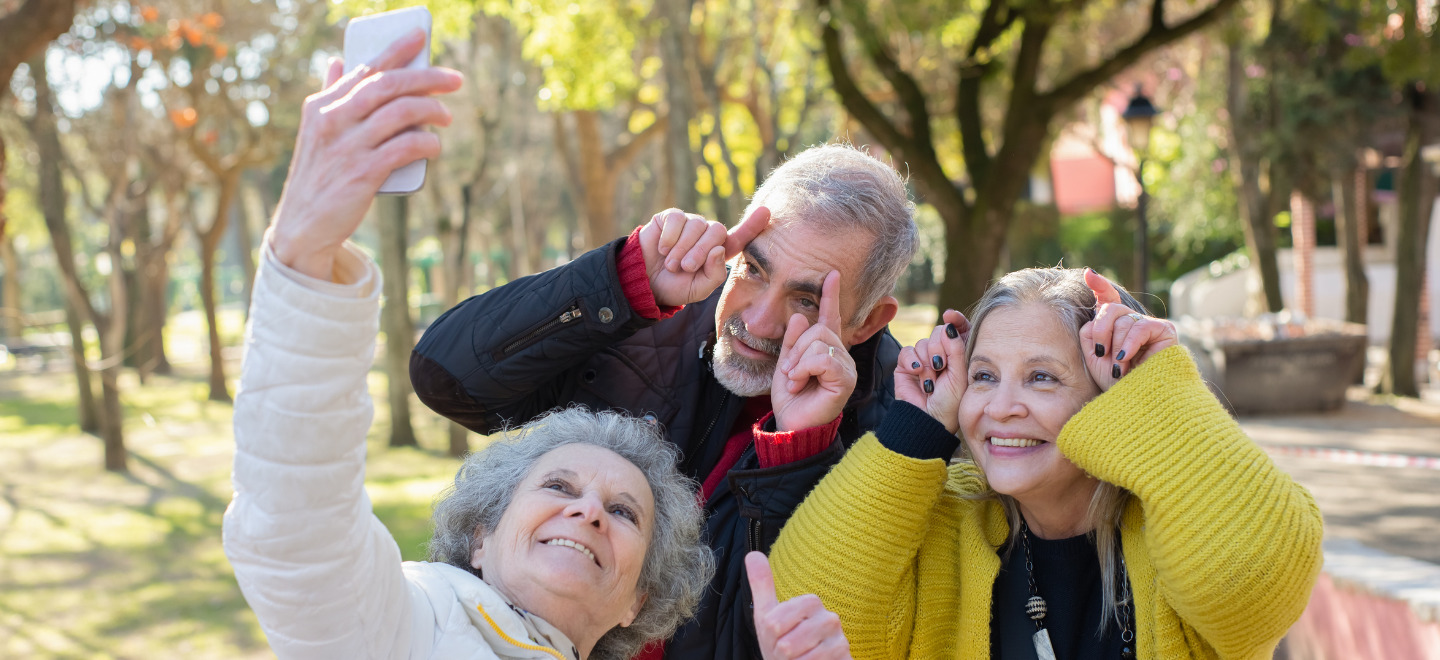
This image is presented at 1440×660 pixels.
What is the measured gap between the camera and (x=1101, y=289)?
249cm

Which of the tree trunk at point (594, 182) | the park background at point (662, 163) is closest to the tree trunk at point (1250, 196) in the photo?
the park background at point (662, 163)

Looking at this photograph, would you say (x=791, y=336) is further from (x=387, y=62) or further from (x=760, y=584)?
(x=387, y=62)

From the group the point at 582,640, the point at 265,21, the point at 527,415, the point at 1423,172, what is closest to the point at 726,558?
the point at 582,640

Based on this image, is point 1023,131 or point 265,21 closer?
point 1023,131

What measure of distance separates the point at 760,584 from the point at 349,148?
1.02m

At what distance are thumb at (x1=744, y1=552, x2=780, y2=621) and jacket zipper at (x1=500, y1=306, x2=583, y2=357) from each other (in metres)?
1.04

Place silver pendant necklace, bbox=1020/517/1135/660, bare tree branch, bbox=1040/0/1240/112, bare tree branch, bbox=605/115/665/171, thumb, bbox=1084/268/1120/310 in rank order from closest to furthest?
silver pendant necklace, bbox=1020/517/1135/660
thumb, bbox=1084/268/1120/310
bare tree branch, bbox=1040/0/1240/112
bare tree branch, bbox=605/115/665/171

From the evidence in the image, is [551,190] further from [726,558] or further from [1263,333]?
[726,558]

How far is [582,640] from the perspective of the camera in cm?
231

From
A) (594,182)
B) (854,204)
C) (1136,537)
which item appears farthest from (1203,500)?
(594,182)

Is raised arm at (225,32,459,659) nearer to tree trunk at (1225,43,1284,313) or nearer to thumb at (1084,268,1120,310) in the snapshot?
thumb at (1084,268,1120,310)

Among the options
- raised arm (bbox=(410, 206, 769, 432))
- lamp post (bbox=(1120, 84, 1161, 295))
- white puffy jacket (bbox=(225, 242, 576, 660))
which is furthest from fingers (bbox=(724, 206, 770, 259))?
lamp post (bbox=(1120, 84, 1161, 295))

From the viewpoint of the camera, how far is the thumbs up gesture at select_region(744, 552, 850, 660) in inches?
75.5

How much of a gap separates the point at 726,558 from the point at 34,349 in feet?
109
